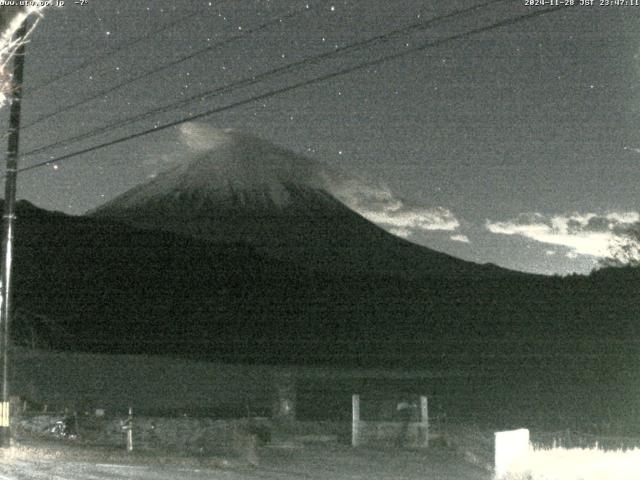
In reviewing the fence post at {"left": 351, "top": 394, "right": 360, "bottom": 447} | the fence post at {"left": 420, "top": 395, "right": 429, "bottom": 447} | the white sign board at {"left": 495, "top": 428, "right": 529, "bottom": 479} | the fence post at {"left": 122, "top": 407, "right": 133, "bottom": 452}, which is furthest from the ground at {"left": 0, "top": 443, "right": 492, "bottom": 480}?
the fence post at {"left": 351, "top": 394, "right": 360, "bottom": 447}

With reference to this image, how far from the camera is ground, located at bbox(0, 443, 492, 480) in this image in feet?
49.2

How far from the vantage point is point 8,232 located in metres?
19.8

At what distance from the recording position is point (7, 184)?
19.4 metres

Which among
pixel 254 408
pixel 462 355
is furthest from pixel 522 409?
pixel 462 355

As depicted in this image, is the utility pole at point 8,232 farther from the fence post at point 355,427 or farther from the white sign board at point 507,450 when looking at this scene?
the white sign board at point 507,450

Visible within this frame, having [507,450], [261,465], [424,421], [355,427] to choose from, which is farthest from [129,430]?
[507,450]

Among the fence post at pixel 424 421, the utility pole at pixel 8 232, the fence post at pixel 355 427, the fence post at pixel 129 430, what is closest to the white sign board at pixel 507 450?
the fence post at pixel 424 421

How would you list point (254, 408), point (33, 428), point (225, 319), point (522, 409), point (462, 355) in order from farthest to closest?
1. point (225, 319)
2. point (462, 355)
3. point (522, 409)
4. point (254, 408)
5. point (33, 428)

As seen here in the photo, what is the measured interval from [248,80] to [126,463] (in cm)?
682

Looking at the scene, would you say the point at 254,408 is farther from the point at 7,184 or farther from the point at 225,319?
the point at 225,319

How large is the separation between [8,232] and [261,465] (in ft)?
24.2

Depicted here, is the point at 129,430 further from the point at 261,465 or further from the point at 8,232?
the point at 261,465

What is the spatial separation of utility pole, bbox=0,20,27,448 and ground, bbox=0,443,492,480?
0.91 m

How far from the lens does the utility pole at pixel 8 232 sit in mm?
19297
